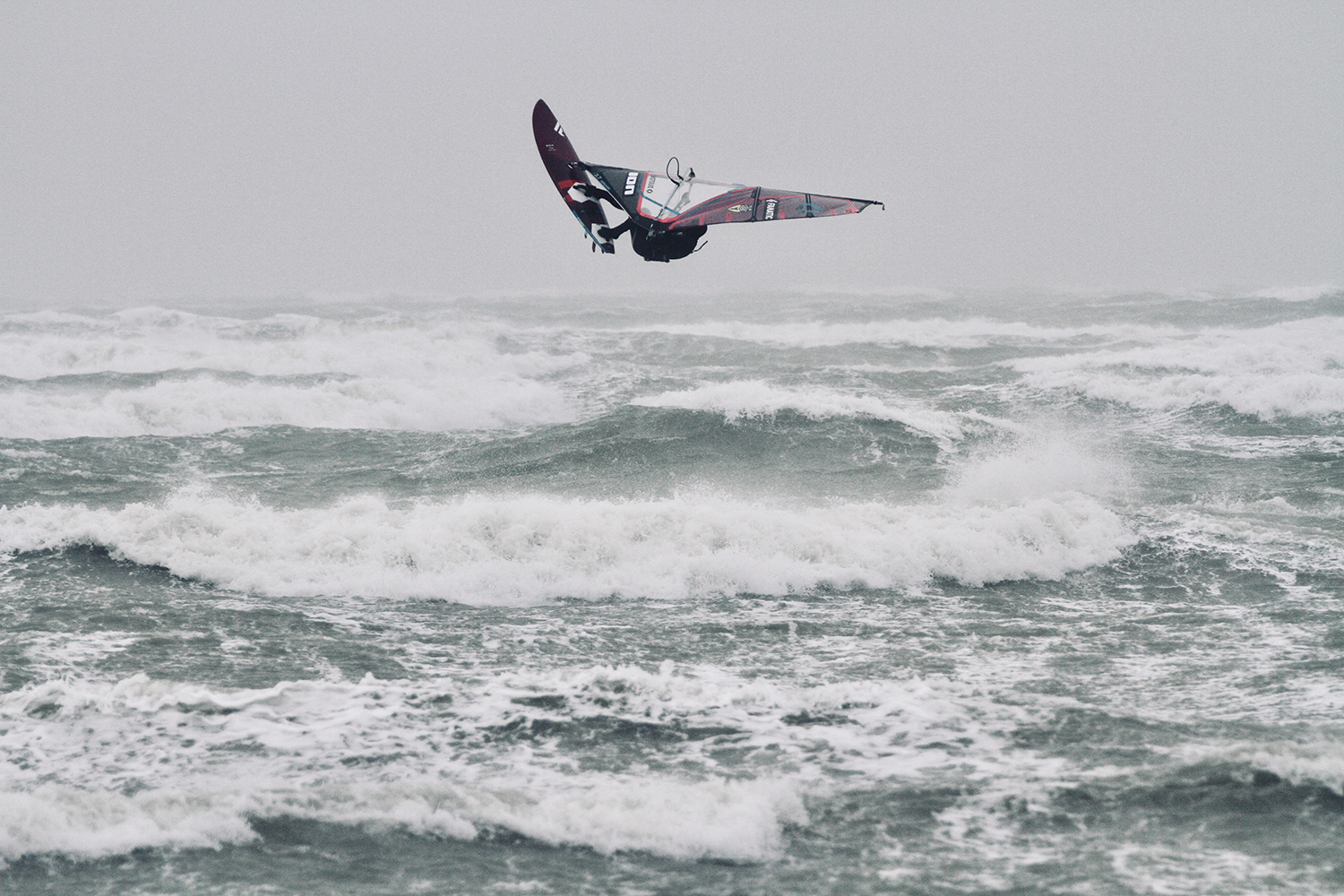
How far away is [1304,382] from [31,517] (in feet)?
83.8

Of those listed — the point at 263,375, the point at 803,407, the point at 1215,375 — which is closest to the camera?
the point at 803,407

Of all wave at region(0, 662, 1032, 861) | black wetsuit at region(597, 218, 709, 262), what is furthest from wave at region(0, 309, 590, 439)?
wave at region(0, 662, 1032, 861)

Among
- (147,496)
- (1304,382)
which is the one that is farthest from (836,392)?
(147,496)

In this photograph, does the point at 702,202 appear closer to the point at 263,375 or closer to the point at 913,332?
the point at 263,375

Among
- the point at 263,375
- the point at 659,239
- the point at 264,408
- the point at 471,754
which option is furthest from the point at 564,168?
Answer: the point at 263,375

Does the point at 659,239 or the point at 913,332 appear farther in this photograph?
the point at 913,332

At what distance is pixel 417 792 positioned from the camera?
774 centimetres

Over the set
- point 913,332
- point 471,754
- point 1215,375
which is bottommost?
point 471,754

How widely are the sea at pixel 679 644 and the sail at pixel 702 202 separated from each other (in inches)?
171

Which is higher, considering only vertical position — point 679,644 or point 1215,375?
point 1215,375

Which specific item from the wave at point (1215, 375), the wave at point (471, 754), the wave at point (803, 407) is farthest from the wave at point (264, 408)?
the wave at point (471, 754)

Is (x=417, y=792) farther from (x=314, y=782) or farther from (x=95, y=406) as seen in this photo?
(x=95, y=406)

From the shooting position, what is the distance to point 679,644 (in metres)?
11.1

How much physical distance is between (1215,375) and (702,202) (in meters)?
23.6
